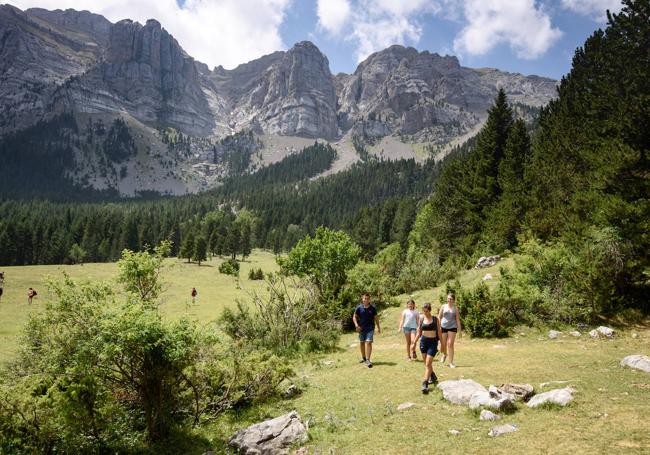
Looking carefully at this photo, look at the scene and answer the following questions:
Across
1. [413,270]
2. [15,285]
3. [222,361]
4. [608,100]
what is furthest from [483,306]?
[15,285]

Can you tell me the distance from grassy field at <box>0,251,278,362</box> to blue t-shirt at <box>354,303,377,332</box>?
6347 millimetres

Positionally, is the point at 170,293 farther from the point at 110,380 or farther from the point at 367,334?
the point at 110,380

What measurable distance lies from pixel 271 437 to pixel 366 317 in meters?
5.99

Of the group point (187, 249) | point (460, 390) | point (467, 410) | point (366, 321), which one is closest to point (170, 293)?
point (187, 249)

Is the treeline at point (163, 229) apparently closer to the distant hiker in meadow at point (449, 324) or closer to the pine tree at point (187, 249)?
the pine tree at point (187, 249)

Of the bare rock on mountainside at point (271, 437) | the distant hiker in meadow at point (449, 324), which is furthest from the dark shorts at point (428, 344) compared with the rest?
the bare rock on mountainside at point (271, 437)

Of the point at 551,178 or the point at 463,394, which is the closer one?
the point at 463,394

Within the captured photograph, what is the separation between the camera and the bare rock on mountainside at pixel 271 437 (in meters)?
9.24

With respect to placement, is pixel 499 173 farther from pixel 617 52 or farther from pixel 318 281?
pixel 318 281

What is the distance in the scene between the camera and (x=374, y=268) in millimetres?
33000

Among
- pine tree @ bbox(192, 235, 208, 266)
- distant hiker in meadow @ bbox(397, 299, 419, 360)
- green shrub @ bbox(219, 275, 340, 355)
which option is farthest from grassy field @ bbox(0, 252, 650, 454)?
pine tree @ bbox(192, 235, 208, 266)

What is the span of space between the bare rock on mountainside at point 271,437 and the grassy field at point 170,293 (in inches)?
300

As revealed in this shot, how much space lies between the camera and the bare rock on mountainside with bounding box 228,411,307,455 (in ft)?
30.3

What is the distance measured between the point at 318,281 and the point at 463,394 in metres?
21.6
